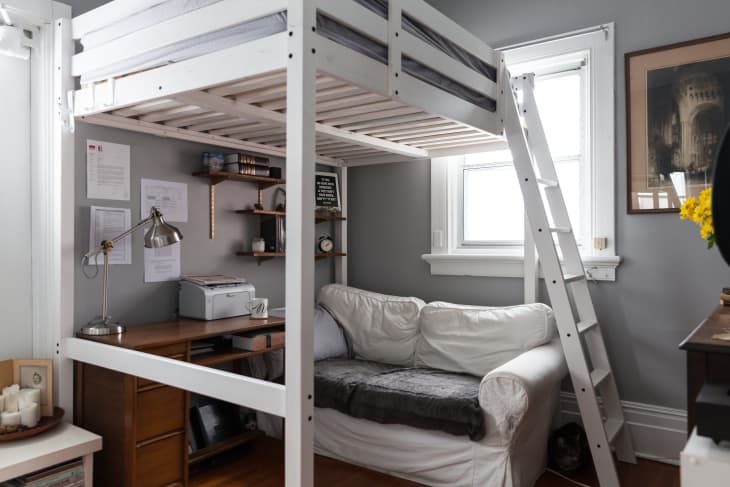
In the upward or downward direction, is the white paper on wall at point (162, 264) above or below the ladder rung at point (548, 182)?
below

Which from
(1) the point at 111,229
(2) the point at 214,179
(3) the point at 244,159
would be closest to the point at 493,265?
(3) the point at 244,159

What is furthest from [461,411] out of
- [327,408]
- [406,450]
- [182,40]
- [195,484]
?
[182,40]

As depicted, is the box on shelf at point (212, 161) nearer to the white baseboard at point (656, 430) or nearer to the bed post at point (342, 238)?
the bed post at point (342, 238)

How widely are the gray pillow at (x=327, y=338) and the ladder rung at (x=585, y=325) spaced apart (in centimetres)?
143

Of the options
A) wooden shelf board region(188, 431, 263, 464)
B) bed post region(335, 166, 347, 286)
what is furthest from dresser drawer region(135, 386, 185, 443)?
bed post region(335, 166, 347, 286)

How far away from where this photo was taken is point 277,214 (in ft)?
11.8

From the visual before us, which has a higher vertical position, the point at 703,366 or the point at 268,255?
the point at 268,255

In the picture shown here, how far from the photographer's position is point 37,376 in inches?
98.3

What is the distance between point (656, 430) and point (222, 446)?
2.33 meters

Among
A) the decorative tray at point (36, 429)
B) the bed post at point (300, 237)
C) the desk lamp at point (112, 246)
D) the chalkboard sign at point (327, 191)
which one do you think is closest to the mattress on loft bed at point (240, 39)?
the bed post at point (300, 237)

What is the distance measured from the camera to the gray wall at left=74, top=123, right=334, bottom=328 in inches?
109

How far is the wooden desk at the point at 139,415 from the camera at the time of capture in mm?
2367

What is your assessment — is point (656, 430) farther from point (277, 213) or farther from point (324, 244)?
point (277, 213)

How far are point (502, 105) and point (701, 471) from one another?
2.17 metres
